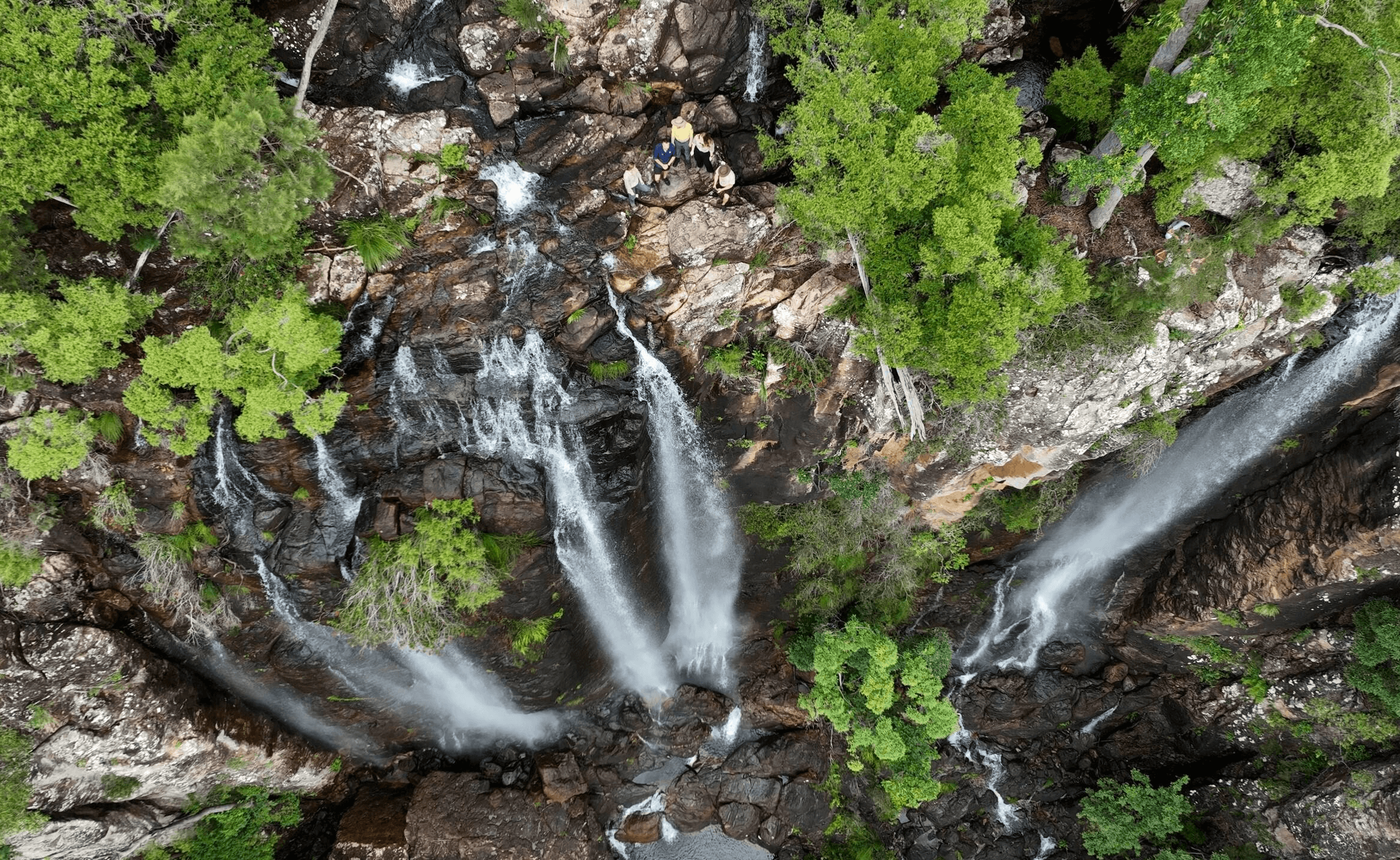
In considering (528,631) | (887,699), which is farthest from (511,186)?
(887,699)

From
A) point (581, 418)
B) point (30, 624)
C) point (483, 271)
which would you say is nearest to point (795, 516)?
point (581, 418)

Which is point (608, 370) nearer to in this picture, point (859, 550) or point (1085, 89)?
point (859, 550)

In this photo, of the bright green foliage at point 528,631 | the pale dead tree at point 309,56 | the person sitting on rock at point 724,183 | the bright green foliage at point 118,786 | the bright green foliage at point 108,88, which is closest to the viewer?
the bright green foliage at point 108,88

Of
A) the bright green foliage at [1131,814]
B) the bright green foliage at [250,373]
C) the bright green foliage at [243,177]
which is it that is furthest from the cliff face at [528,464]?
the bright green foliage at [243,177]

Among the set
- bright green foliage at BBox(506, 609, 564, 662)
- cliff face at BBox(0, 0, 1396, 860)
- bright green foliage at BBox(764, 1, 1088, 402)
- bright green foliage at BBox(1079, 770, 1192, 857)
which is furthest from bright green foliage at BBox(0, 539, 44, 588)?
bright green foliage at BBox(1079, 770, 1192, 857)

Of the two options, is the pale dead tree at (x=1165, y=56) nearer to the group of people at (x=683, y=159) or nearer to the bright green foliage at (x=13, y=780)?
the group of people at (x=683, y=159)

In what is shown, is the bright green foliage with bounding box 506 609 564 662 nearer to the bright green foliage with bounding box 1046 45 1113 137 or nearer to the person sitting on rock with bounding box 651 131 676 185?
the person sitting on rock with bounding box 651 131 676 185

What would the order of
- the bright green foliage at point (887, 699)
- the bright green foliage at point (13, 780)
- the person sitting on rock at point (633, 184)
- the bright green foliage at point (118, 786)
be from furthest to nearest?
1. the bright green foliage at point (887, 699)
2. the bright green foliage at point (118, 786)
3. the bright green foliage at point (13, 780)
4. the person sitting on rock at point (633, 184)
